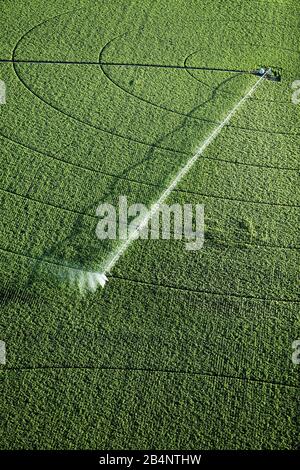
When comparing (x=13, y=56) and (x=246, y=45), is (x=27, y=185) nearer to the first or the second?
(x=13, y=56)

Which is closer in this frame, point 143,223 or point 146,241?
point 146,241

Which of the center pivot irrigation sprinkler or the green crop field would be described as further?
the center pivot irrigation sprinkler

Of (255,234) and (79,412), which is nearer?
(79,412)

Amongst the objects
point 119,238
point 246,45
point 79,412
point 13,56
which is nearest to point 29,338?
point 79,412

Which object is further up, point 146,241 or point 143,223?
point 143,223

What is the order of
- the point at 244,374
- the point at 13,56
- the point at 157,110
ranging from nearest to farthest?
the point at 244,374 < the point at 157,110 < the point at 13,56

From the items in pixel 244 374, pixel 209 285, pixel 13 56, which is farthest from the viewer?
pixel 13 56

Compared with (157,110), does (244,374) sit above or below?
below

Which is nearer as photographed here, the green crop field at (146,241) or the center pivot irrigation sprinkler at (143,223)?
the green crop field at (146,241)
